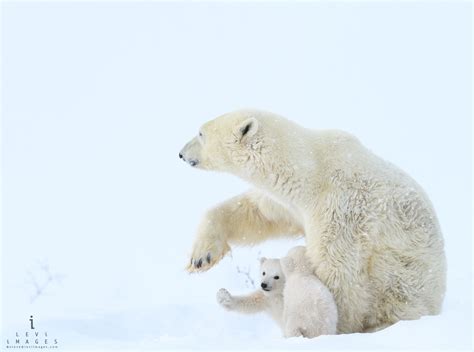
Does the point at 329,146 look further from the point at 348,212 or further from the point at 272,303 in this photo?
the point at 272,303

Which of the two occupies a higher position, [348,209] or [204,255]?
[348,209]

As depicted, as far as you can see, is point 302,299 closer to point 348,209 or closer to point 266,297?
point 348,209

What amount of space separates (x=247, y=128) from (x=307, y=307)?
47.4 inches

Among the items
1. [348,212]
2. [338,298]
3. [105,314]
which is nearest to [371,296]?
[338,298]

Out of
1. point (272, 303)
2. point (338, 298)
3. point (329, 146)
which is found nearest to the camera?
point (338, 298)

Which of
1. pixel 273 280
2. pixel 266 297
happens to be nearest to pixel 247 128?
pixel 273 280

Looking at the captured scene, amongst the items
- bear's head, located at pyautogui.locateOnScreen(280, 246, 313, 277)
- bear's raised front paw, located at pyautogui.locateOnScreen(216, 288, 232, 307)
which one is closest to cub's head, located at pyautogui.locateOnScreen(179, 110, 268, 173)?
bear's head, located at pyautogui.locateOnScreen(280, 246, 313, 277)

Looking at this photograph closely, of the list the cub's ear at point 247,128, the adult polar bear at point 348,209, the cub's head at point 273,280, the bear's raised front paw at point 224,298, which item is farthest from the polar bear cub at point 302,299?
the cub's ear at point 247,128

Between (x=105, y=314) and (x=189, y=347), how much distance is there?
7.23 ft

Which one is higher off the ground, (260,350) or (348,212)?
(348,212)

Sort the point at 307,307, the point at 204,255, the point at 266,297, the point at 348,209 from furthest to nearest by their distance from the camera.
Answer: the point at 266,297 < the point at 204,255 < the point at 348,209 < the point at 307,307

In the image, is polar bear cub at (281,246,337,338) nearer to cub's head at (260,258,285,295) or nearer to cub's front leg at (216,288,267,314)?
cub's head at (260,258,285,295)

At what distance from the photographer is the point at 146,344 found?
4352 millimetres

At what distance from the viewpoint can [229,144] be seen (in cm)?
529
